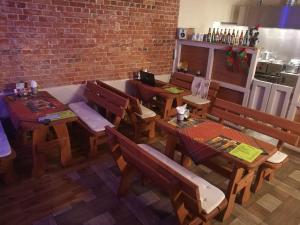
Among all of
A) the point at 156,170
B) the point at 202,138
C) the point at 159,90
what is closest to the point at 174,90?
the point at 159,90

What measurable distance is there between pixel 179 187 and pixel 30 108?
5.93ft

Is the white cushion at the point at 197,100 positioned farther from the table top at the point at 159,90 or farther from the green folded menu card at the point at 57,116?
the green folded menu card at the point at 57,116

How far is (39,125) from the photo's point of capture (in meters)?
2.25

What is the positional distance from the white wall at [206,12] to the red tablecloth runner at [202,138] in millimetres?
2793

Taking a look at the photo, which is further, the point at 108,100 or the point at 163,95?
the point at 163,95

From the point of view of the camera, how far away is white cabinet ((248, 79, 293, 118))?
3426 millimetres

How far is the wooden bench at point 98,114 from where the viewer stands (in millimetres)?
2816

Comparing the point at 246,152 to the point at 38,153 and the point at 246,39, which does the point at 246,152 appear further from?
the point at 246,39

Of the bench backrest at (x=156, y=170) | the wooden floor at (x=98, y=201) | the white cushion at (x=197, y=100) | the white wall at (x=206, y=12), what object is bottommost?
the wooden floor at (x=98, y=201)

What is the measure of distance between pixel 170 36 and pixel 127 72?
1076 millimetres

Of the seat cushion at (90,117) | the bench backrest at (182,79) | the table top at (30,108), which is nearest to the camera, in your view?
the table top at (30,108)

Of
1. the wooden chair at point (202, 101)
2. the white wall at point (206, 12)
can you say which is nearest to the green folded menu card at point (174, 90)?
the wooden chair at point (202, 101)

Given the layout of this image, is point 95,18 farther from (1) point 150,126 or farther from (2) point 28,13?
(1) point 150,126

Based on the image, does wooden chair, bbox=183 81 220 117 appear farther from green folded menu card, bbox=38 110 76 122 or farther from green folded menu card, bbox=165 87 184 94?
green folded menu card, bbox=38 110 76 122
